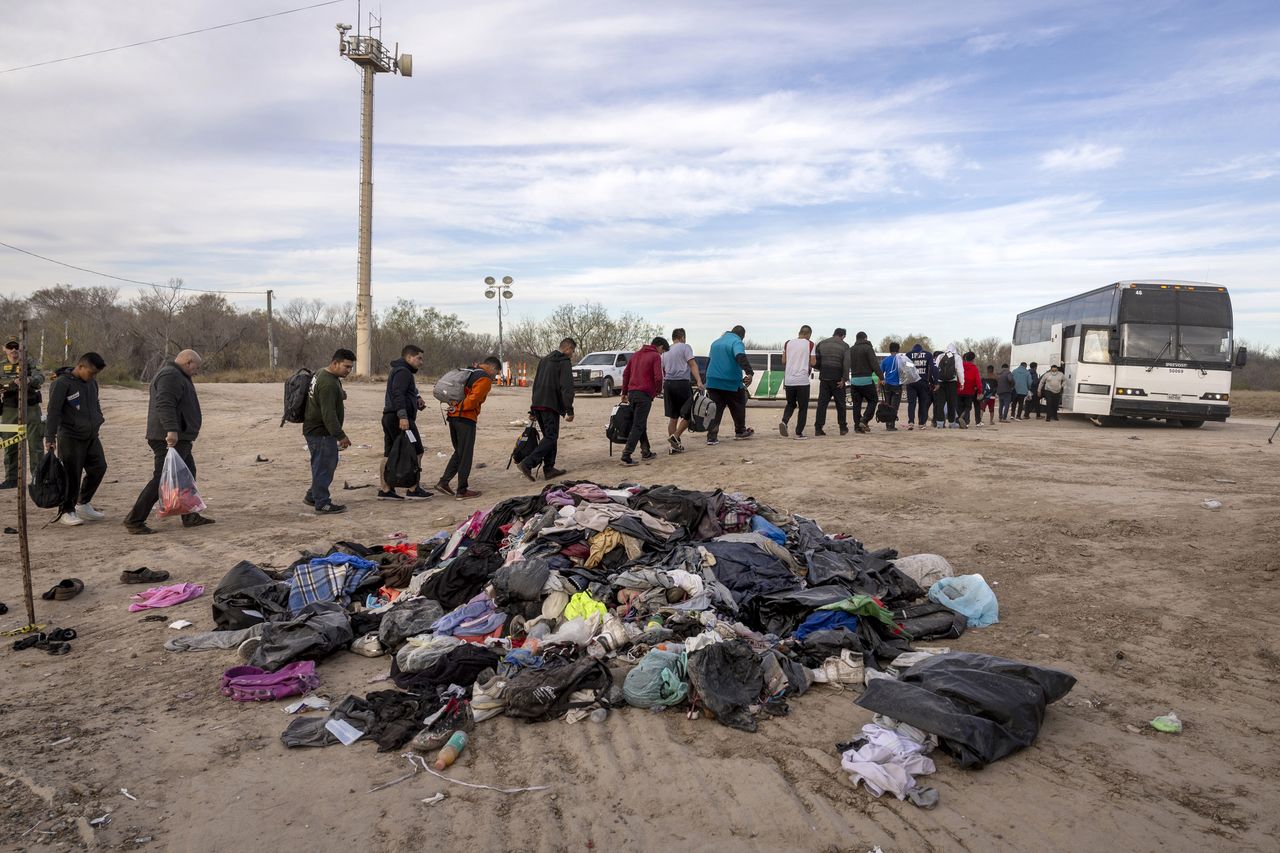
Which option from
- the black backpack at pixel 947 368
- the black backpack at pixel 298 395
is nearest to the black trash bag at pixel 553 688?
the black backpack at pixel 298 395

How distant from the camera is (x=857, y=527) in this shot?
26.4ft

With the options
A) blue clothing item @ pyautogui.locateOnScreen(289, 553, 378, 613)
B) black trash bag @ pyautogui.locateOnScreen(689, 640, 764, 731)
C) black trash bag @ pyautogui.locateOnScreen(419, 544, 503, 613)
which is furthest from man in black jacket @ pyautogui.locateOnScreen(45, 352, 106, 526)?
black trash bag @ pyautogui.locateOnScreen(689, 640, 764, 731)

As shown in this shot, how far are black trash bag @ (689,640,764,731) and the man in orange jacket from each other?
5957 mm

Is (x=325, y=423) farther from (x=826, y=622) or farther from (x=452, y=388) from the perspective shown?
A: (x=826, y=622)

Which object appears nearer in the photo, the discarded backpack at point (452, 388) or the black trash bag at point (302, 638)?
the black trash bag at point (302, 638)

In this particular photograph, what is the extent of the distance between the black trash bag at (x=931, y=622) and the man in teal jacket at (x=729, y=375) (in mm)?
6863

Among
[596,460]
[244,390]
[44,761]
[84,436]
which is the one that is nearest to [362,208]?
[244,390]

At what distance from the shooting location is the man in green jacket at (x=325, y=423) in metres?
8.68

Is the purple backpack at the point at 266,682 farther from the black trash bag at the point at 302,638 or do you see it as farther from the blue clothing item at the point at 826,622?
the blue clothing item at the point at 826,622

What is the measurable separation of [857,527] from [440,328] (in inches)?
1833

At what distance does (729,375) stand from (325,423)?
20.6 ft

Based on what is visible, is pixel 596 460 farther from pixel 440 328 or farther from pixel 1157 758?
pixel 440 328

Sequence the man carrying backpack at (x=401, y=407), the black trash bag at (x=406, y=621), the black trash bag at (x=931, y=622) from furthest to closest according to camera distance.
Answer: the man carrying backpack at (x=401, y=407), the black trash bag at (x=931, y=622), the black trash bag at (x=406, y=621)

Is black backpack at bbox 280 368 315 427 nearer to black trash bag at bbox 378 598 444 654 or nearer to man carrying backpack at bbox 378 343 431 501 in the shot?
man carrying backpack at bbox 378 343 431 501
